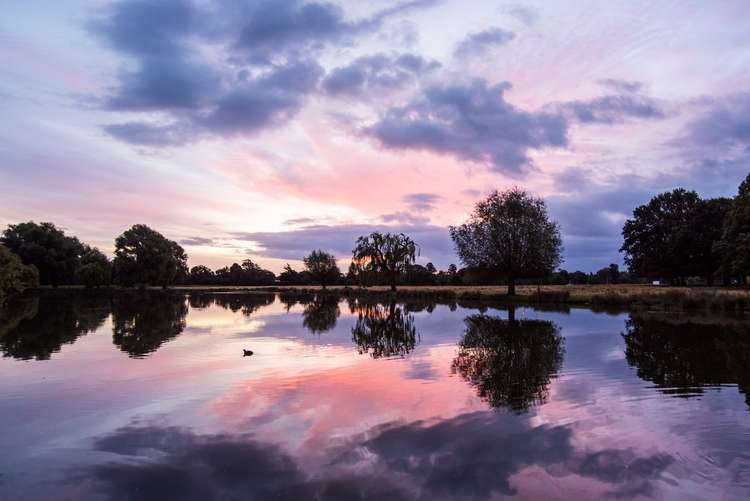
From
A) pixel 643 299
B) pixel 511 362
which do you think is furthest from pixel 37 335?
pixel 643 299

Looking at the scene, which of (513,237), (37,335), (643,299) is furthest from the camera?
(513,237)

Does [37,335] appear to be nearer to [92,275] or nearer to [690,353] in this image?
[690,353]

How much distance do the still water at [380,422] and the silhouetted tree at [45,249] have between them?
87482mm

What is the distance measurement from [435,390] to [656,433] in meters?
4.51

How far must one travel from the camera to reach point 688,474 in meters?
6.35

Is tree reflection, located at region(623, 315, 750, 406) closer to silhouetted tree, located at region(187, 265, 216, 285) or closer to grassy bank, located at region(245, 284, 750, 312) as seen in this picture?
grassy bank, located at region(245, 284, 750, 312)

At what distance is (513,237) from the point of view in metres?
52.2

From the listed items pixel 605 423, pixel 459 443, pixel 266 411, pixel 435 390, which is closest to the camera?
pixel 459 443

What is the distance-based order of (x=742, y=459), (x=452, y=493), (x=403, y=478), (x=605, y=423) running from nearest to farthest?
1. (x=452, y=493)
2. (x=403, y=478)
3. (x=742, y=459)
4. (x=605, y=423)

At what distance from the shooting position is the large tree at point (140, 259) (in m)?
93.2

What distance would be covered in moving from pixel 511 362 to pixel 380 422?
23.8ft

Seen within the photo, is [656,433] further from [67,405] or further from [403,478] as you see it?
[67,405]

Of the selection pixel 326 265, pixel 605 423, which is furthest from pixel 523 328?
pixel 326 265

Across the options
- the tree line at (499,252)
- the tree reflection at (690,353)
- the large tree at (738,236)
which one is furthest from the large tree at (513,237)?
the tree reflection at (690,353)
